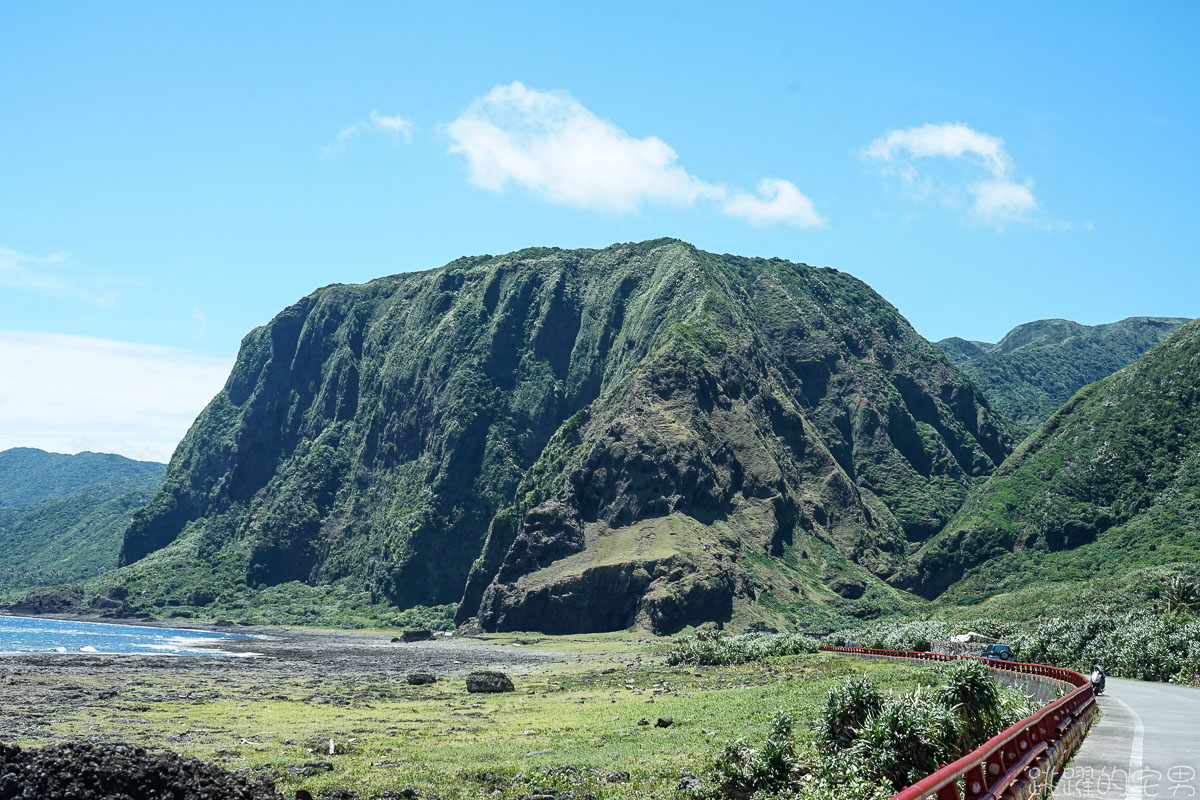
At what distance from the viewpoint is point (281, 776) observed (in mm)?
29250

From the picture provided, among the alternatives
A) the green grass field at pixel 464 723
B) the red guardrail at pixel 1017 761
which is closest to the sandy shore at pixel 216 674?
the green grass field at pixel 464 723

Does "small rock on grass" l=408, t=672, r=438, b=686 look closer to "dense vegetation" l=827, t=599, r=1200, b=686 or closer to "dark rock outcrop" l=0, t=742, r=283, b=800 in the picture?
"dense vegetation" l=827, t=599, r=1200, b=686

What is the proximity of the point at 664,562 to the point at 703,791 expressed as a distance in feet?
387

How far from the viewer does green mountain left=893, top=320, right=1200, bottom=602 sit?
129 meters

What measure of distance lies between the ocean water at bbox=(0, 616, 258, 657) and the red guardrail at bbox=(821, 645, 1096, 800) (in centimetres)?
10088

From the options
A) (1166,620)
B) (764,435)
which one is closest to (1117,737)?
(1166,620)

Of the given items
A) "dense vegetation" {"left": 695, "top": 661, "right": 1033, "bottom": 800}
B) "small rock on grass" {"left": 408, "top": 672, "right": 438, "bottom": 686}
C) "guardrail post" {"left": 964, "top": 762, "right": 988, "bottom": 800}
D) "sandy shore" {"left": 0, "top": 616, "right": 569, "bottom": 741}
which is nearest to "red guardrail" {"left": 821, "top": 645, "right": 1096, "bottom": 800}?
"guardrail post" {"left": 964, "top": 762, "right": 988, "bottom": 800}

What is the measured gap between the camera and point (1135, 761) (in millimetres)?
18281

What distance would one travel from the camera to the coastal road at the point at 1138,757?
1536 centimetres

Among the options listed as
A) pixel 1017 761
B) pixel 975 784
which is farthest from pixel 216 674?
pixel 975 784

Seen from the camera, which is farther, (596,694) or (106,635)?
(106,635)

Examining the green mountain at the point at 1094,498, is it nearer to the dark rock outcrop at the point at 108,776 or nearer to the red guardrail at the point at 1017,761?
the red guardrail at the point at 1017,761

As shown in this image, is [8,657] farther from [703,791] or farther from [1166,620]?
[1166,620]

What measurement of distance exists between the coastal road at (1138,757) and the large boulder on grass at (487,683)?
128 ft
